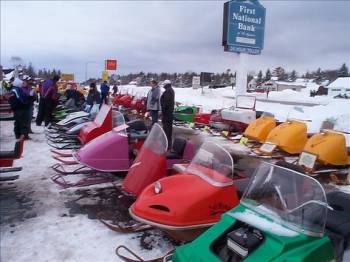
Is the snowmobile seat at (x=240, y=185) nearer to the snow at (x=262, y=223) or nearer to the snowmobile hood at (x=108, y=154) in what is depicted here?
the snow at (x=262, y=223)

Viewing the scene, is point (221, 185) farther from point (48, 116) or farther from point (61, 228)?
point (48, 116)

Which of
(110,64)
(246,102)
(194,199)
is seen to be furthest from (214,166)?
(110,64)

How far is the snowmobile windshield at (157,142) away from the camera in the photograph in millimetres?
4453

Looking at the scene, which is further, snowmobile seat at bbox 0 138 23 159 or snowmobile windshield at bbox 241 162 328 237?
snowmobile seat at bbox 0 138 23 159

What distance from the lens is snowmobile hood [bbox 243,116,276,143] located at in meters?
9.80

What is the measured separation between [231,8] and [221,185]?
13.6m

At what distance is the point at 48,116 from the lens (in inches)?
467

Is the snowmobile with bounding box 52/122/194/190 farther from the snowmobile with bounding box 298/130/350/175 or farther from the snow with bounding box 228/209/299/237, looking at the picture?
the snowmobile with bounding box 298/130/350/175

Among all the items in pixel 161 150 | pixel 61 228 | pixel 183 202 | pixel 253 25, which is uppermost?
pixel 253 25

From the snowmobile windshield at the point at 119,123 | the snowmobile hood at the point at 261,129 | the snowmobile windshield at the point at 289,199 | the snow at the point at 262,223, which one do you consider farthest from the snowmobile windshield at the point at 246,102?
the snow at the point at 262,223

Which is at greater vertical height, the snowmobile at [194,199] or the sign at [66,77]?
the sign at [66,77]

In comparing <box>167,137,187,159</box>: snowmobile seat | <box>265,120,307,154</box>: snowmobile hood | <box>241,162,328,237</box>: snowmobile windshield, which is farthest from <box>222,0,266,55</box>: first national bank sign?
<box>241,162,328,237</box>: snowmobile windshield

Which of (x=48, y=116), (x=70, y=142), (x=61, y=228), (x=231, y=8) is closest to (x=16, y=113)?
(x=70, y=142)

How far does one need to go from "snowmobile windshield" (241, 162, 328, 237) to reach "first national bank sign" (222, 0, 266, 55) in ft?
44.8
